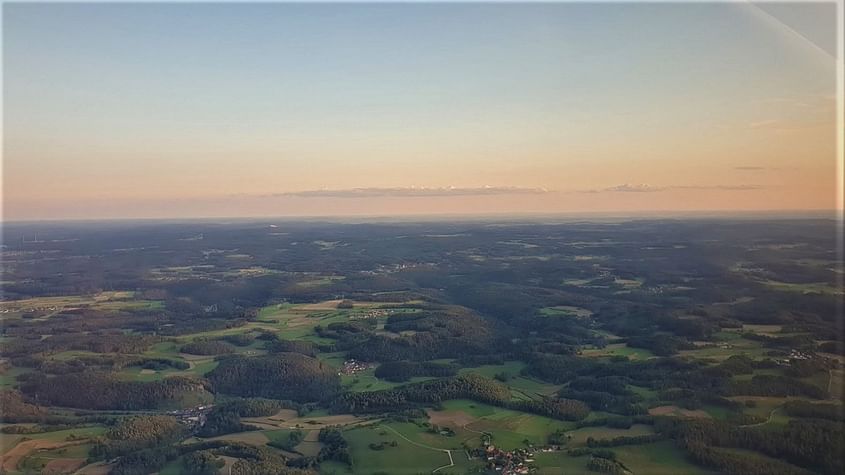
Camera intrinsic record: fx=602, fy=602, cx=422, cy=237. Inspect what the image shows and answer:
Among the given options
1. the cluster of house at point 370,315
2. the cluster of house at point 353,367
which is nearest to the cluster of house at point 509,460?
the cluster of house at point 353,367

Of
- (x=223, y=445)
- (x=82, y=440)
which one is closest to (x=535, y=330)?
(x=223, y=445)

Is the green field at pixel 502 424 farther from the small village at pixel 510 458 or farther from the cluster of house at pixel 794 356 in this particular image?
the cluster of house at pixel 794 356

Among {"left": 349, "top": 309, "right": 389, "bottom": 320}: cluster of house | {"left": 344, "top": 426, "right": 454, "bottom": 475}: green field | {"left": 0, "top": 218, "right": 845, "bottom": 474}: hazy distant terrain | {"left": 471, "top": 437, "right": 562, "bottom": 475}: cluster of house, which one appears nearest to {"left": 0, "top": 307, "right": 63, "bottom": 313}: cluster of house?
{"left": 0, "top": 218, "right": 845, "bottom": 474}: hazy distant terrain

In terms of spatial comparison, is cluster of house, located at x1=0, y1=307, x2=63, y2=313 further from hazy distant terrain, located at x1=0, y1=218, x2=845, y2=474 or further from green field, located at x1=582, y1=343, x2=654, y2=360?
green field, located at x1=582, y1=343, x2=654, y2=360

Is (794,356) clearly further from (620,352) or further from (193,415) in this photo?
(193,415)

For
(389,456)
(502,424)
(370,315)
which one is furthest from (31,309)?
(502,424)

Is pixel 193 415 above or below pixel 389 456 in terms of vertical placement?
below
